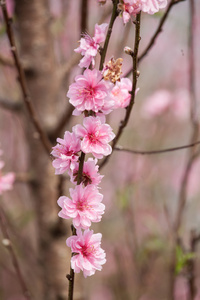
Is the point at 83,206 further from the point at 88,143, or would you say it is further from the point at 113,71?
the point at 113,71

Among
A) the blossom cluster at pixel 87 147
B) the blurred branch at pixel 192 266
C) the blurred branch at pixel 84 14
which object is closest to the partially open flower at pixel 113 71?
the blossom cluster at pixel 87 147

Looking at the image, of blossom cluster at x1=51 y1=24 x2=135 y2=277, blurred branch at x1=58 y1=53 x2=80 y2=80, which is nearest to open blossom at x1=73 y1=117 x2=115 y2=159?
blossom cluster at x1=51 y1=24 x2=135 y2=277

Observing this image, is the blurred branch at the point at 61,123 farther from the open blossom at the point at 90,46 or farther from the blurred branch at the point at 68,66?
the open blossom at the point at 90,46

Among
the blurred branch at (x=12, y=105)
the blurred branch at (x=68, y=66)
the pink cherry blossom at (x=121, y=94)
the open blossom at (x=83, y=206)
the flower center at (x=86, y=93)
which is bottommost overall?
the open blossom at (x=83, y=206)

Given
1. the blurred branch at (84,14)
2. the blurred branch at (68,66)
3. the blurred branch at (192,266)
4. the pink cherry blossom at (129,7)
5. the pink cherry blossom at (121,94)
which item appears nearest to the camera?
the pink cherry blossom at (129,7)

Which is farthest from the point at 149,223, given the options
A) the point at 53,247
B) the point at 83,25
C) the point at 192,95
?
the point at 83,25

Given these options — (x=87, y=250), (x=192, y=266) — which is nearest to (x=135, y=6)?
(x=87, y=250)

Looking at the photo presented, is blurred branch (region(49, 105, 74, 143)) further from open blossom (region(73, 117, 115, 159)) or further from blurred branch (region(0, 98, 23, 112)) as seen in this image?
open blossom (region(73, 117, 115, 159))
